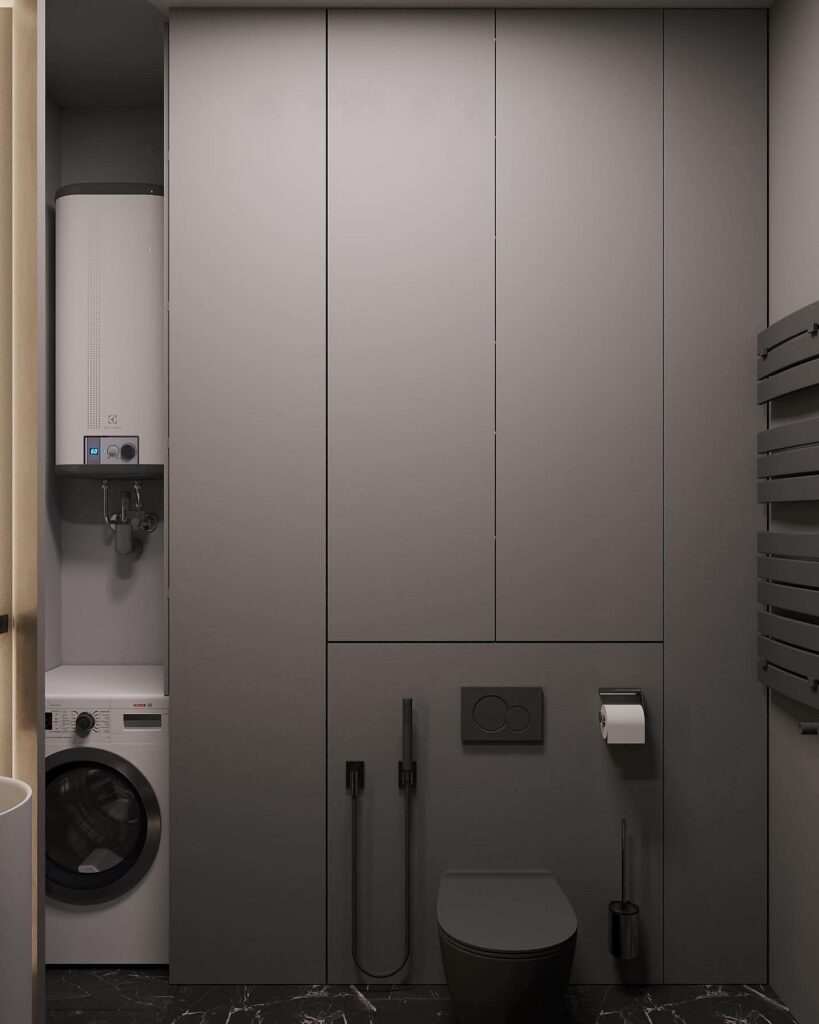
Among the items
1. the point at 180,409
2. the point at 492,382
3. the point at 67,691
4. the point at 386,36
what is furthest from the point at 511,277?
the point at 67,691

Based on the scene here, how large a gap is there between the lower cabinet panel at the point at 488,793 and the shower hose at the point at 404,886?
2cm

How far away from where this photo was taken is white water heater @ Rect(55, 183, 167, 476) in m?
2.66

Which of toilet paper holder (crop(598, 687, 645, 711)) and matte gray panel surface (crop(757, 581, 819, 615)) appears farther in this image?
toilet paper holder (crop(598, 687, 645, 711))

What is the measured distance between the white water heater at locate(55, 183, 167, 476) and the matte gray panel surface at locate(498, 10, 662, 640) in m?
1.14

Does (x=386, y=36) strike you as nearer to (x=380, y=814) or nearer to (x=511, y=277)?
(x=511, y=277)

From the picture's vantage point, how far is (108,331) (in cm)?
267

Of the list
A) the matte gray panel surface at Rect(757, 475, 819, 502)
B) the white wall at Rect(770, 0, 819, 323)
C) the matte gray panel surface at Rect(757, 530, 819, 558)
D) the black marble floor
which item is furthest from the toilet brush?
the white wall at Rect(770, 0, 819, 323)

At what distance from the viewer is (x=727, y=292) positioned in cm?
238

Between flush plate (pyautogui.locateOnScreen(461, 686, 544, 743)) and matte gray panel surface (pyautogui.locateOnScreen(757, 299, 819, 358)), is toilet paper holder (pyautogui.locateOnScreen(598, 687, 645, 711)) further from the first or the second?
matte gray panel surface (pyautogui.locateOnScreen(757, 299, 819, 358))

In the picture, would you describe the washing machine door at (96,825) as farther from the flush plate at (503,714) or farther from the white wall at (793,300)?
the white wall at (793,300)

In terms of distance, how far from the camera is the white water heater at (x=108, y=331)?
2660 mm

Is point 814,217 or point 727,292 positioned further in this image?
point 727,292

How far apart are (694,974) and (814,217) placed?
2.09 metres

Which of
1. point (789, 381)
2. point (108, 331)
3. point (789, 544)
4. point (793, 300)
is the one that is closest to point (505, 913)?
point (789, 544)
